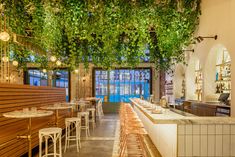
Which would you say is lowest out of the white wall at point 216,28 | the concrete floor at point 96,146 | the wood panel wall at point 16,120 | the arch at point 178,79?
the concrete floor at point 96,146

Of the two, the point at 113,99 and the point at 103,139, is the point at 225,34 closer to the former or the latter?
the point at 103,139

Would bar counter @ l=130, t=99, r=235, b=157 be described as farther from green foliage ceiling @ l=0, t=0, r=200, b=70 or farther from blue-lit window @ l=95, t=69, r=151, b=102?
blue-lit window @ l=95, t=69, r=151, b=102

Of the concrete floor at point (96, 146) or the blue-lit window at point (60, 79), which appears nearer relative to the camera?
the concrete floor at point (96, 146)

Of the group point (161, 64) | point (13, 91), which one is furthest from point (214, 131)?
point (161, 64)

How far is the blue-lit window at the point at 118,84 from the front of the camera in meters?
14.1

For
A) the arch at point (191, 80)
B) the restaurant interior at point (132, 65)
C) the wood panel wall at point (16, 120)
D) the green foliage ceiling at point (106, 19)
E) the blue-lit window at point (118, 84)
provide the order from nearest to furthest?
the restaurant interior at point (132, 65)
the wood panel wall at point (16, 120)
the green foliage ceiling at point (106, 19)
the arch at point (191, 80)
the blue-lit window at point (118, 84)

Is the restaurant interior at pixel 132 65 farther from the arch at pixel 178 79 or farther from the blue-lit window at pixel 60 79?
the blue-lit window at pixel 60 79

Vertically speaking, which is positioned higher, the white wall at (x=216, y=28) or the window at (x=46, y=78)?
the white wall at (x=216, y=28)

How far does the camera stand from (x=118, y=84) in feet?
46.6

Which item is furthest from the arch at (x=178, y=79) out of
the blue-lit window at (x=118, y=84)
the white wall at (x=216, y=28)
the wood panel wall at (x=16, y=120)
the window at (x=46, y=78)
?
the window at (x=46, y=78)

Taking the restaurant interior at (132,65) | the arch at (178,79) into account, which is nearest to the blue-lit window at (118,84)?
the arch at (178,79)

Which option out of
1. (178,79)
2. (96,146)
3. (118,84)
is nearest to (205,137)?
(96,146)

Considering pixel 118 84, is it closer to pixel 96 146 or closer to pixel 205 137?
pixel 96 146

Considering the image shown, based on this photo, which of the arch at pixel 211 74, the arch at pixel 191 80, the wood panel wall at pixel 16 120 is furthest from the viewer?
the arch at pixel 191 80
